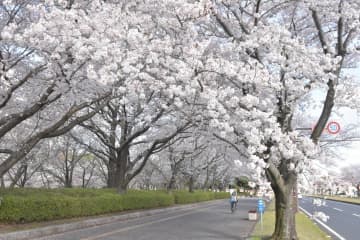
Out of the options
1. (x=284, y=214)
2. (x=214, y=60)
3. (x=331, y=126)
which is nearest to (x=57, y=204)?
(x=284, y=214)

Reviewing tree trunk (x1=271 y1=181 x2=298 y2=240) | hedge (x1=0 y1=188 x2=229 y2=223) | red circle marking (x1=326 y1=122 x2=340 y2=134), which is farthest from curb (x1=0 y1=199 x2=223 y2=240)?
red circle marking (x1=326 y1=122 x2=340 y2=134)

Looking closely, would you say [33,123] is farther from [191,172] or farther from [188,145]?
[191,172]

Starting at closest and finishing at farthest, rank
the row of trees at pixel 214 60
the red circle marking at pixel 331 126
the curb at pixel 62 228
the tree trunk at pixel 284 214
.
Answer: the row of trees at pixel 214 60 → the curb at pixel 62 228 → the tree trunk at pixel 284 214 → the red circle marking at pixel 331 126

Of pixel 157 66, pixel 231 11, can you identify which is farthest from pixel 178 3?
pixel 231 11

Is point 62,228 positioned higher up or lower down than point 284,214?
lower down

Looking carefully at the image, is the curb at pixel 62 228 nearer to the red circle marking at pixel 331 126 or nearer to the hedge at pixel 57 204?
the hedge at pixel 57 204

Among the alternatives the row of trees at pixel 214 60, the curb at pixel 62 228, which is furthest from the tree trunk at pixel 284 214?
the curb at pixel 62 228

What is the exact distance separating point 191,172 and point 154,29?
31.2 m

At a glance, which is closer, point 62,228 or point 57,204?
point 62,228

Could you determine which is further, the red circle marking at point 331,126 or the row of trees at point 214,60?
the red circle marking at point 331,126

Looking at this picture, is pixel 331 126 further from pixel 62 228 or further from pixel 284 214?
pixel 62 228

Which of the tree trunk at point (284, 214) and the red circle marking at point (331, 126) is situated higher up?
the red circle marking at point (331, 126)

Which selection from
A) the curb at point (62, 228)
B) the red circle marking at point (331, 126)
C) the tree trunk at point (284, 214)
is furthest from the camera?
the red circle marking at point (331, 126)

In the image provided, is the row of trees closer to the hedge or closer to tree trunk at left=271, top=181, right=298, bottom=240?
tree trunk at left=271, top=181, right=298, bottom=240
